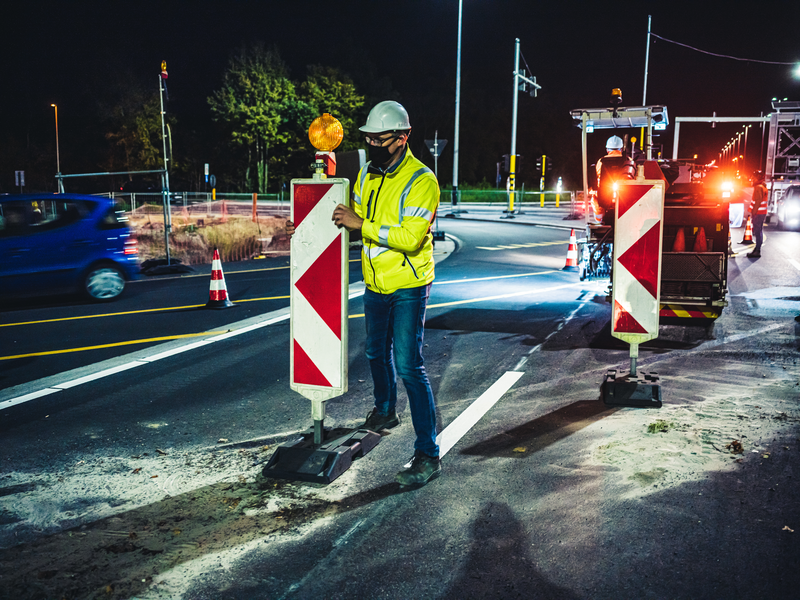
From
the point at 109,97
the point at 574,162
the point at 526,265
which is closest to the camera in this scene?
the point at 526,265

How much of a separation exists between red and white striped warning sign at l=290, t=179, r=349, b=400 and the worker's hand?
0.16 ft

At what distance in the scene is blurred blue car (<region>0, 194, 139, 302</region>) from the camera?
10312 mm

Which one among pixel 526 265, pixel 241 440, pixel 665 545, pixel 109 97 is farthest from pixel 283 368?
pixel 109 97

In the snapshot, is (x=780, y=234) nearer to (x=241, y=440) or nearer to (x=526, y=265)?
(x=526, y=265)

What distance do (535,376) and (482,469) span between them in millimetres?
2305

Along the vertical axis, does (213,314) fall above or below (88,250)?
below

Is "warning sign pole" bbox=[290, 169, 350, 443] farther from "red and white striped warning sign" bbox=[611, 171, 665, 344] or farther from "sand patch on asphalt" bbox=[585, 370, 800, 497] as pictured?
"red and white striped warning sign" bbox=[611, 171, 665, 344]

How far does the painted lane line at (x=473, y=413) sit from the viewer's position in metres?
4.79

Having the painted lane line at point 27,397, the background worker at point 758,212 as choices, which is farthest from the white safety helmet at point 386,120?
the background worker at point 758,212

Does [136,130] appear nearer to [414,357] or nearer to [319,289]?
[319,289]

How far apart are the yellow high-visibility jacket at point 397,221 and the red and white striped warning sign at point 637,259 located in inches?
80.4

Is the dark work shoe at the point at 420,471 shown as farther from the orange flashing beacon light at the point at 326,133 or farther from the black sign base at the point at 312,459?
the orange flashing beacon light at the point at 326,133

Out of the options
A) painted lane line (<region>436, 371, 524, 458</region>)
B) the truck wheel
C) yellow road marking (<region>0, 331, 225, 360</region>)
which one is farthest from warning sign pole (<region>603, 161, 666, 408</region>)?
the truck wheel

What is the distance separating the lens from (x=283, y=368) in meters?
6.79
